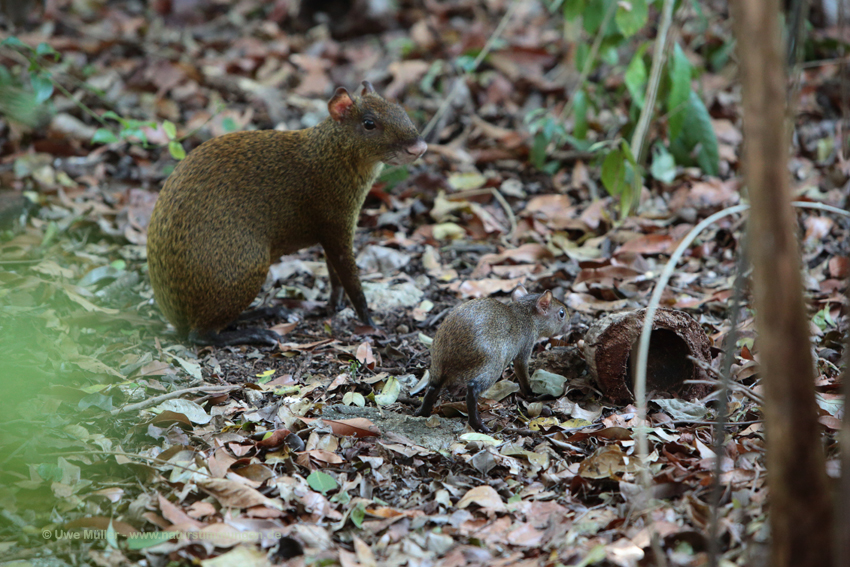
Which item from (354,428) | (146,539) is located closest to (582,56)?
(354,428)

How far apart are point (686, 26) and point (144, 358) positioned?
7.18 meters

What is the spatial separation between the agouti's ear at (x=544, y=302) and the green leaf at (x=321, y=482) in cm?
155

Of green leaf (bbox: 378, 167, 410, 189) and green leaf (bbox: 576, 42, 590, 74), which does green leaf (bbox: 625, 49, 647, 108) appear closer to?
green leaf (bbox: 576, 42, 590, 74)

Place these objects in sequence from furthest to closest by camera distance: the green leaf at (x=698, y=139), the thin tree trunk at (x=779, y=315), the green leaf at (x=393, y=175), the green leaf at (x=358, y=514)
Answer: the green leaf at (x=393, y=175) < the green leaf at (x=698, y=139) < the green leaf at (x=358, y=514) < the thin tree trunk at (x=779, y=315)

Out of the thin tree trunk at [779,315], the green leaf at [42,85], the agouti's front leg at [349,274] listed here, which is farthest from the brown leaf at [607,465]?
the green leaf at [42,85]

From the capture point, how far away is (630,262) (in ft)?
17.2

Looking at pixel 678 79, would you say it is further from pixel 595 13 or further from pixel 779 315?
pixel 779 315

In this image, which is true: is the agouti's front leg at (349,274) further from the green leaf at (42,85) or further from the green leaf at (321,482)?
the green leaf at (42,85)

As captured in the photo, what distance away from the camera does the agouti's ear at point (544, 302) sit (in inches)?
160

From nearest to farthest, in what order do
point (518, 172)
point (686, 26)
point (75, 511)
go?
point (75, 511), point (518, 172), point (686, 26)

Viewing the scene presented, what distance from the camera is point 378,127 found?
4738 millimetres

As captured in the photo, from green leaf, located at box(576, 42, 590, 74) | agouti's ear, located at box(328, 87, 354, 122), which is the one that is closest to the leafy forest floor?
green leaf, located at box(576, 42, 590, 74)

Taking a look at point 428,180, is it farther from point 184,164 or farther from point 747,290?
point 747,290

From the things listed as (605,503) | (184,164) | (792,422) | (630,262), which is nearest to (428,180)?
(630,262)
